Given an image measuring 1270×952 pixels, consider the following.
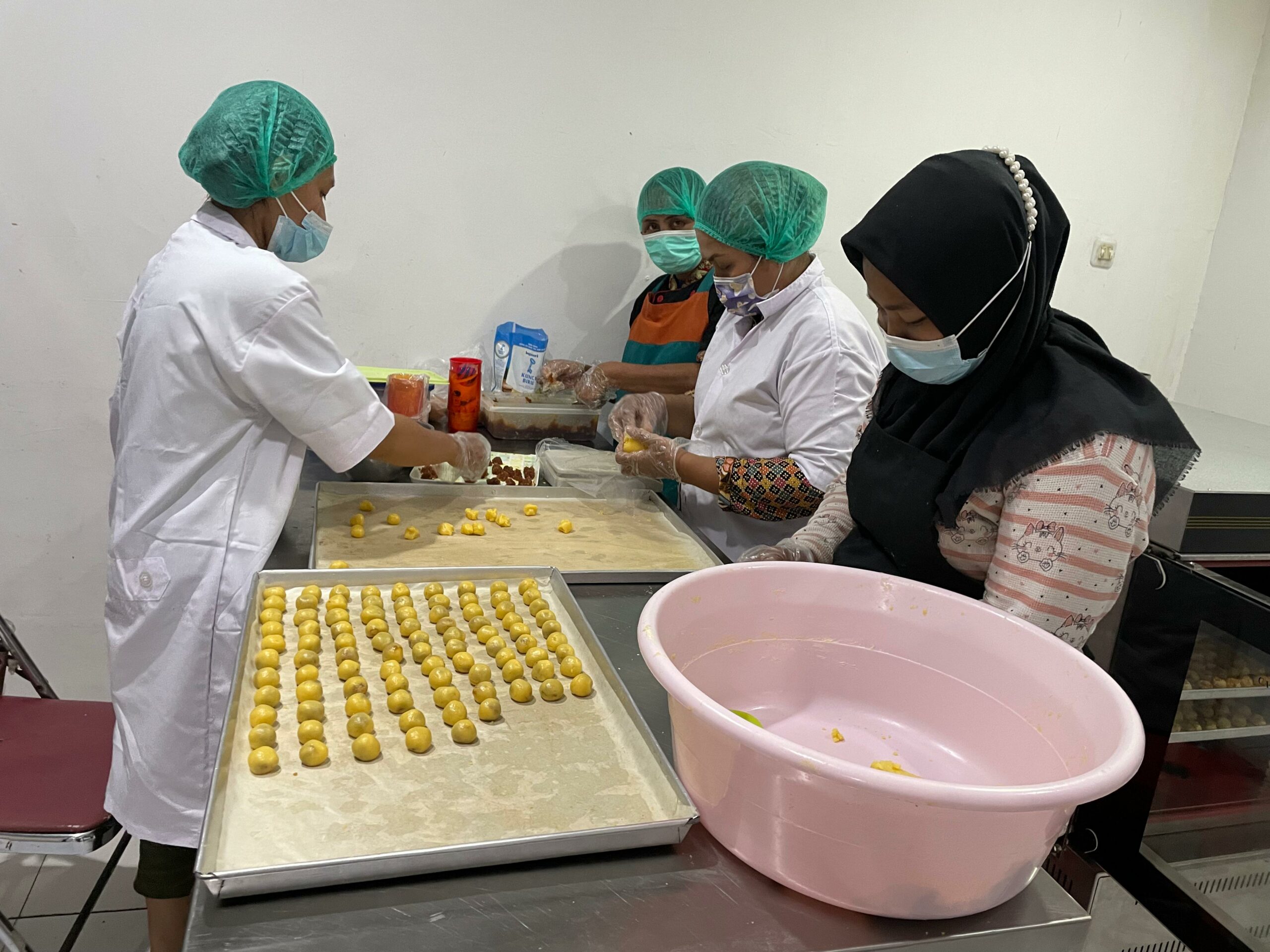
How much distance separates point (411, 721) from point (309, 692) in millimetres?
166

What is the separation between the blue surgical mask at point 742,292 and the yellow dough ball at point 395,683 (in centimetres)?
138

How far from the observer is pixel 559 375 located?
2992mm

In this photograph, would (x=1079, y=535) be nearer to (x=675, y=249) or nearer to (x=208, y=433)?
(x=208, y=433)

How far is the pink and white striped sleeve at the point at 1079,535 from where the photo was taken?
113 cm

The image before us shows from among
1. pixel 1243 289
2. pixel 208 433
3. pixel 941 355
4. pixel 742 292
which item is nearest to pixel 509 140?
pixel 742 292

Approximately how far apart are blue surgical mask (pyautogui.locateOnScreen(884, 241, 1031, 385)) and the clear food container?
1.65 m

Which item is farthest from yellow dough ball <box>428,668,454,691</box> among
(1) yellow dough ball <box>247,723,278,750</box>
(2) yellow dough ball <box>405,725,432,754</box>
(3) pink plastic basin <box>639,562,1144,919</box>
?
(3) pink plastic basin <box>639,562,1144,919</box>

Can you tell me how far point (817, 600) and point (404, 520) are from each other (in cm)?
123

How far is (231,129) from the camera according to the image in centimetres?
167

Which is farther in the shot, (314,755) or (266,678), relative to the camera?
(266,678)

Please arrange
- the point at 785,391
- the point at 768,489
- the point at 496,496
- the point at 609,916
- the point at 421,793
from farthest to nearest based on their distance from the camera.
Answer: the point at 496,496
the point at 785,391
the point at 768,489
the point at 421,793
the point at 609,916

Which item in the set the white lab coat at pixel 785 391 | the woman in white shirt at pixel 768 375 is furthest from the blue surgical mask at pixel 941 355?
the woman in white shirt at pixel 768 375

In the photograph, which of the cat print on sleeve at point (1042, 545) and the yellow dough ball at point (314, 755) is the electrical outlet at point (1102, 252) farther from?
the yellow dough ball at point (314, 755)

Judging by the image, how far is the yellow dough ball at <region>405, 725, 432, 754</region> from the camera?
1116 mm
